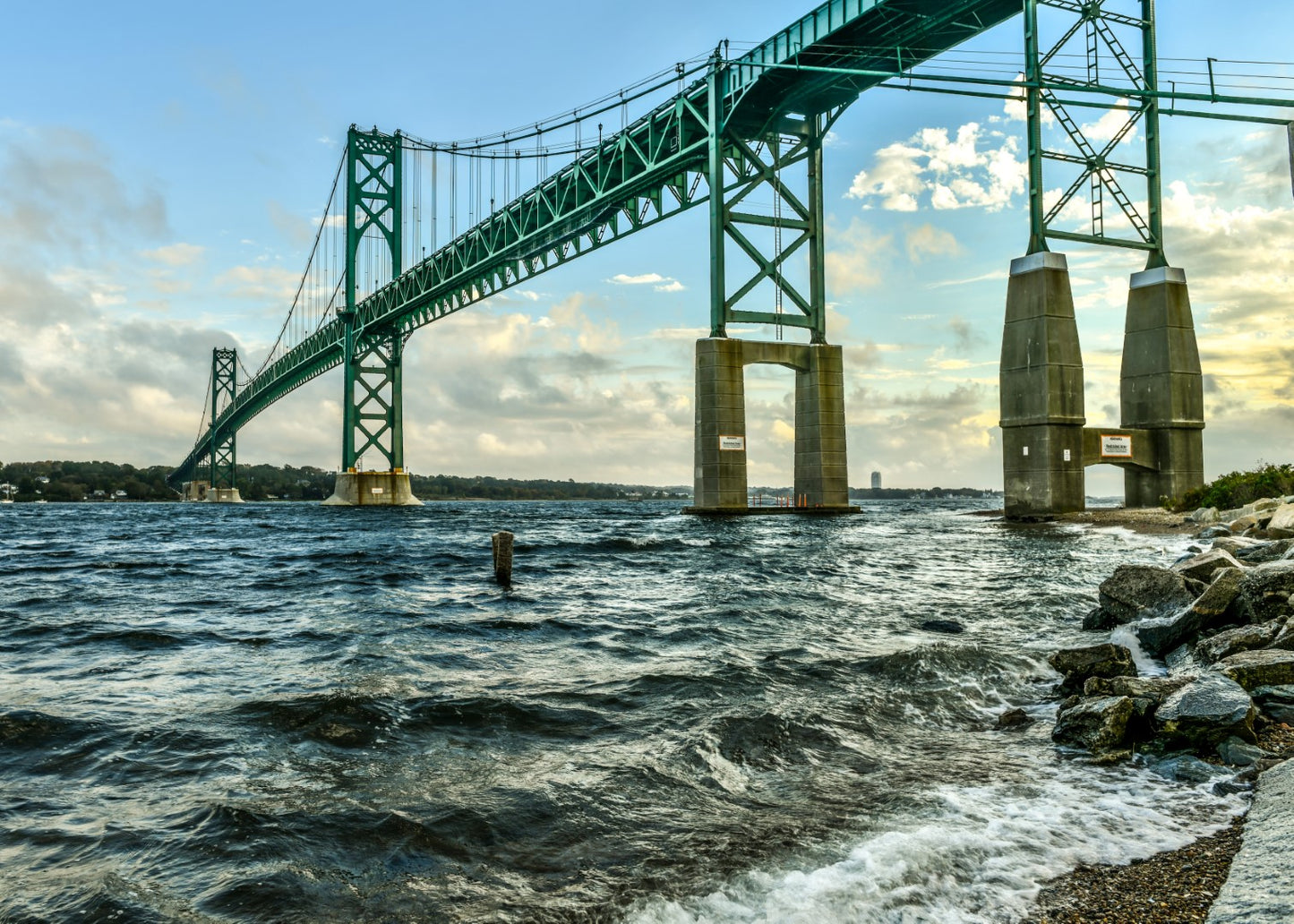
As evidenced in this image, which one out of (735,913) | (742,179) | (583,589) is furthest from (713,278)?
(735,913)

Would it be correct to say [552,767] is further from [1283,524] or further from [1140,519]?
[1140,519]

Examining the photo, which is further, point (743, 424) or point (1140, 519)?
point (743, 424)

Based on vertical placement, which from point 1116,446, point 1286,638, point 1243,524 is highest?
point 1116,446

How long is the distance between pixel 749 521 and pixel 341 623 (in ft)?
71.7

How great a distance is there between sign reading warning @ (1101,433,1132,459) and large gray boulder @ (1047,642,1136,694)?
24931 millimetres

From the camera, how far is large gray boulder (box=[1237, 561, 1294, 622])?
7453 mm

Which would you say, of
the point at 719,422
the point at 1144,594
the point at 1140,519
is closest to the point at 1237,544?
the point at 1144,594

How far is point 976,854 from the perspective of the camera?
12.4ft

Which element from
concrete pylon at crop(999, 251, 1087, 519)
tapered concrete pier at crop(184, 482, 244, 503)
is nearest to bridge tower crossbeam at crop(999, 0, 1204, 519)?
concrete pylon at crop(999, 251, 1087, 519)

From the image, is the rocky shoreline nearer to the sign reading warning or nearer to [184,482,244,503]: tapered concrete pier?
the sign reading warning

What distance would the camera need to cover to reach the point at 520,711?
6051 mm

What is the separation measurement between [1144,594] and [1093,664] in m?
2.81

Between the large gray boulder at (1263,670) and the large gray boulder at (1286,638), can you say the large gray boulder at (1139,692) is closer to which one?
the large gray boulder at (1263,670)

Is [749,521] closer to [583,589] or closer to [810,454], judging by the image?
[810,454]
